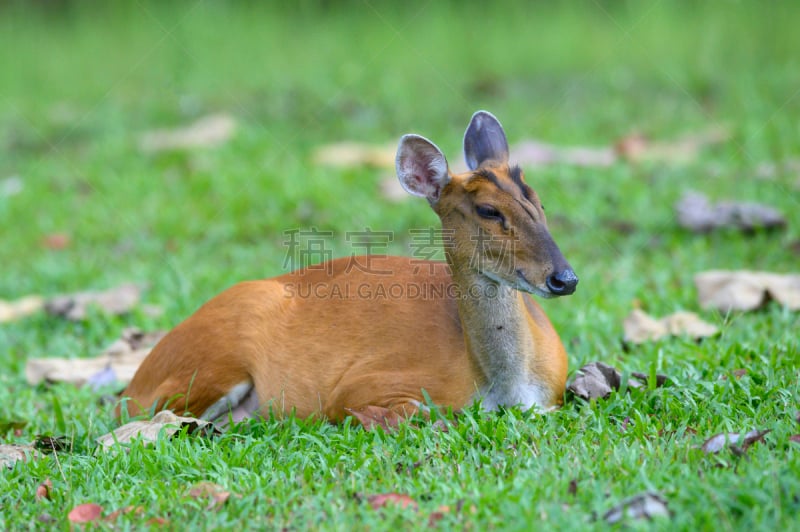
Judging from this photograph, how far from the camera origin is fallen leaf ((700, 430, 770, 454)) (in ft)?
11.6

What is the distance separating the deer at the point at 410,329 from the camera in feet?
13.9

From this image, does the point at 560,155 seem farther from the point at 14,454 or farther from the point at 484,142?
the point at 14,454

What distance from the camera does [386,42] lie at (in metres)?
12.2

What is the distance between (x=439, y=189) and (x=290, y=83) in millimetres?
7026

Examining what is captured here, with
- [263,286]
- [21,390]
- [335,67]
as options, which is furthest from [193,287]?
[335,67]

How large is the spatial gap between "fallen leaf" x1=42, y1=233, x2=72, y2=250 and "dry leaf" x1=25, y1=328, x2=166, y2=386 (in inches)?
97.7

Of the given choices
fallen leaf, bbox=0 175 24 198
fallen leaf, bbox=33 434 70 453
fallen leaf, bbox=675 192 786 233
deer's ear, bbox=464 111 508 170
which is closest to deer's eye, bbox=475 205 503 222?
deer's ear, bbox=464 111 508 170

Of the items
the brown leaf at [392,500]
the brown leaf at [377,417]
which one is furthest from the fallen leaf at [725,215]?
the brown leaf at [392,500]

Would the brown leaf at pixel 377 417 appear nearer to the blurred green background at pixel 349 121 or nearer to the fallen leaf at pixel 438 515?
the fallen leaf at pixel 438 515

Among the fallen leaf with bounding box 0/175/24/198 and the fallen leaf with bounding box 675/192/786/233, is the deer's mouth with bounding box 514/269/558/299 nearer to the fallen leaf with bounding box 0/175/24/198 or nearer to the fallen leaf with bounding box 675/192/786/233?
the fallen leaf with bounding box 675/192/786/233

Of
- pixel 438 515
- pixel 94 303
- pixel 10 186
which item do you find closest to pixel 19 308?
pixel 94 303

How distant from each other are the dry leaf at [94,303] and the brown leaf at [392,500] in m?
3.61

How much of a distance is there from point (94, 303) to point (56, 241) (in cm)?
177

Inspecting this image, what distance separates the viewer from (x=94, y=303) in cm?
661
